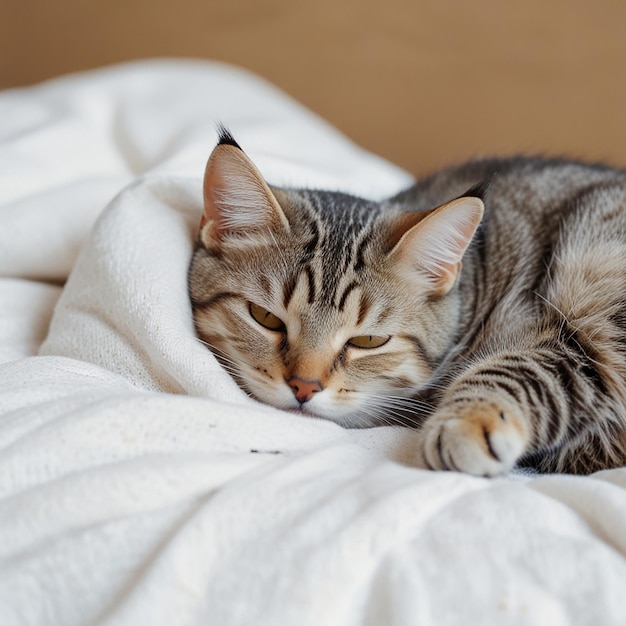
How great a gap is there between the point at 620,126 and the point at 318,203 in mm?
1544

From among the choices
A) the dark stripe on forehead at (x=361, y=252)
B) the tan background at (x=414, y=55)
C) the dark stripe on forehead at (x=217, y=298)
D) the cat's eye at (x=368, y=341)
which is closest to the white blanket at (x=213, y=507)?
the dark stripe on forehead at (x=217, y=298)

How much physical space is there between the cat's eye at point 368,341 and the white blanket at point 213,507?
16cm

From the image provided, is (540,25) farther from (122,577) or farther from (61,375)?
(122,577)

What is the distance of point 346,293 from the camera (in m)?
1.23

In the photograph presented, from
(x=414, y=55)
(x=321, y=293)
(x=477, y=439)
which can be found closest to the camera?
(x=477, y=439)

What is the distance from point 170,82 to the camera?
7.11ft

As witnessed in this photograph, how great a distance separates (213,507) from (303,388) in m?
0.37

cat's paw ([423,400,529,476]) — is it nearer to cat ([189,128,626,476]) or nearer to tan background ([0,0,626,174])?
cat ([189,128,626,476])

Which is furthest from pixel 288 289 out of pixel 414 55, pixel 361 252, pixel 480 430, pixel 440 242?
pixel 414 55

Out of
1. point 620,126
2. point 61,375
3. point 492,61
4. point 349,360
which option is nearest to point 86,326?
point 61,375

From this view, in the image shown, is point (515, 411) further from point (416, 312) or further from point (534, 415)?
point (416, 312)

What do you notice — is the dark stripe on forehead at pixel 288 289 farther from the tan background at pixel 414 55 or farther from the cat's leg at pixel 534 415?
the tan background at pixel 414 55

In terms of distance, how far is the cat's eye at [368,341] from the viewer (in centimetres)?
124

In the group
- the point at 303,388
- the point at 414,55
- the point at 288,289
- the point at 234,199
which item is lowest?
the point at 303,388
